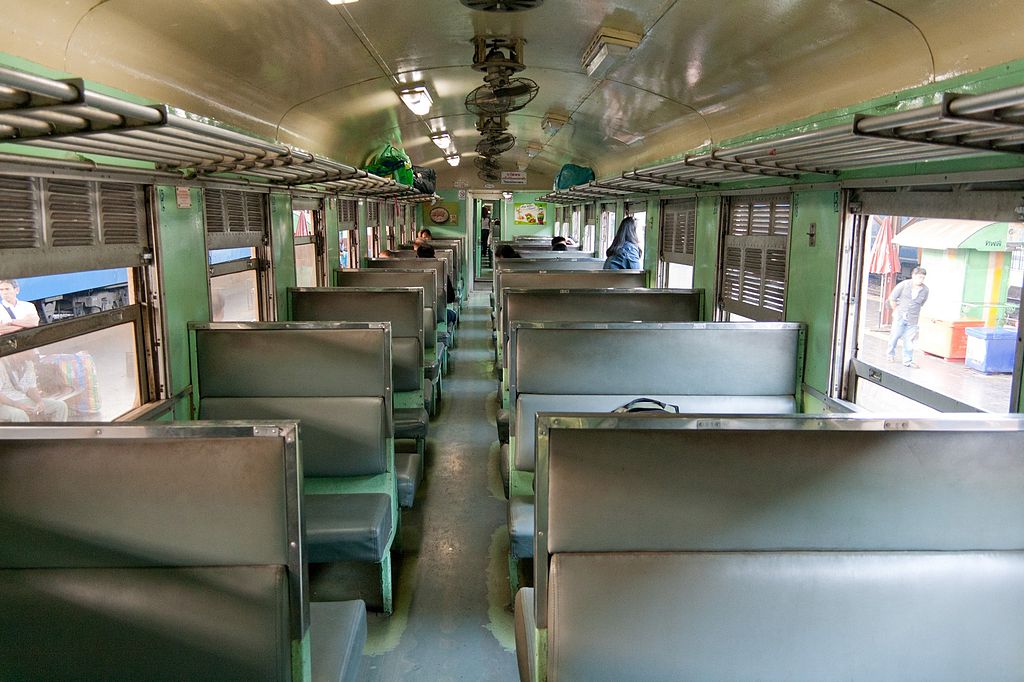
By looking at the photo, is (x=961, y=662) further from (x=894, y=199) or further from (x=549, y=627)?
(x=894, y=199)

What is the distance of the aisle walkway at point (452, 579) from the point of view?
3631mm

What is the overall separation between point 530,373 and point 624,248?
5.38m

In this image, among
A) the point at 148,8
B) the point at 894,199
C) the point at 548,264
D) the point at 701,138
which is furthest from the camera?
the point at 548,264

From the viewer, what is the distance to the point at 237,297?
752 cm

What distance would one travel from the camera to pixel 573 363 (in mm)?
4656

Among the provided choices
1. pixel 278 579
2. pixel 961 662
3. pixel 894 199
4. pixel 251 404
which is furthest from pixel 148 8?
pixel 961 662

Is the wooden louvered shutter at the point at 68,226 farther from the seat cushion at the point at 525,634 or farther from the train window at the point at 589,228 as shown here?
the train window at the point at 589,228

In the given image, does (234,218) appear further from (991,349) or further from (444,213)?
(444,213)

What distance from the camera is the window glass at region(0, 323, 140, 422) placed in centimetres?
351

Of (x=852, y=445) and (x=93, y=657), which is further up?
(x=852, y=445)

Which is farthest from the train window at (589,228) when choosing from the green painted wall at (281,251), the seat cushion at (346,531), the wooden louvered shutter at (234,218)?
the seat cushion at (346,531)

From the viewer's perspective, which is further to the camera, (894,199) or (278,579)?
(894,199)

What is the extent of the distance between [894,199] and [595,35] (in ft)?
7.96

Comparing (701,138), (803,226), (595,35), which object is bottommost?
(803,226)
